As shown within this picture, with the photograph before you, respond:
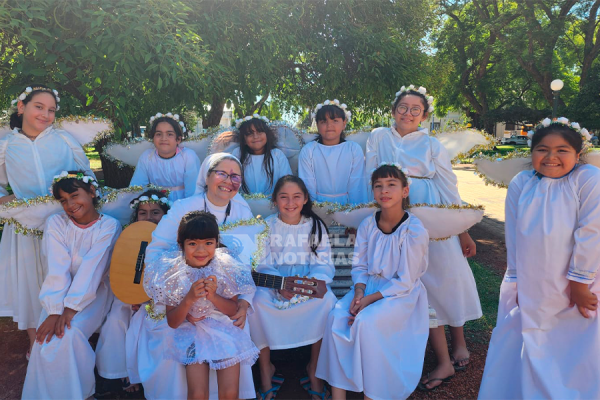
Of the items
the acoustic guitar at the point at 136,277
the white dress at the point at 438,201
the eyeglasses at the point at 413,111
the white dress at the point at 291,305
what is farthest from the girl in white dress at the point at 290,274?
the eyeglasses at the point at 413,111

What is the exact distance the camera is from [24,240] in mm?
3621

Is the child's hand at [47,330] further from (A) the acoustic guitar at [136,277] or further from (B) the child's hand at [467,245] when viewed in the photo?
(B) the child's hand at [467,245]

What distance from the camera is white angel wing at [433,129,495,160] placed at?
13.6ft

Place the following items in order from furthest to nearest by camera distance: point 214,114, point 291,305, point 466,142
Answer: point 214,114 < point 466,142 < point 291,305

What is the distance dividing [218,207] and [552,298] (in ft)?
7.96

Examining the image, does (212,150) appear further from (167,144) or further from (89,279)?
(89,279)

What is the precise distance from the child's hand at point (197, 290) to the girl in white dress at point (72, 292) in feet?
3.77

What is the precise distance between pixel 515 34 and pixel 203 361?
21976mm

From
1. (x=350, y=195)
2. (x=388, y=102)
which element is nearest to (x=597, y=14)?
(x=388, y=102)

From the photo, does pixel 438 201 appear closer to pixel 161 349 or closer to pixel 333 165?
pixel 333 165

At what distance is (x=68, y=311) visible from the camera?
3027 millimetres

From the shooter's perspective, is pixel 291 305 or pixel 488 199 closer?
pixel 291 305

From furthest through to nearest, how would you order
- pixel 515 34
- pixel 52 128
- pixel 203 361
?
pixel 515 34 < pixel 52 128 < pixel 203 361

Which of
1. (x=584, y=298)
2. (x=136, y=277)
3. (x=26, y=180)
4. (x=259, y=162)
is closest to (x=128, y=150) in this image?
(x=26, y=180)
